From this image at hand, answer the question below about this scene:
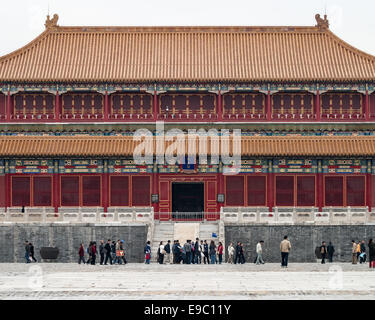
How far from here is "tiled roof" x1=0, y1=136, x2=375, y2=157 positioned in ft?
168

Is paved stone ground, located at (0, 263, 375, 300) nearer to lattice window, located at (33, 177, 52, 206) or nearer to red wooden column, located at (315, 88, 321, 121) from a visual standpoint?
lattice window, located at (33, 177, 52, 206)

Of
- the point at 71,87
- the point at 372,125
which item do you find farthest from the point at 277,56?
the point at 71,87

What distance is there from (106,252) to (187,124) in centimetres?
1520

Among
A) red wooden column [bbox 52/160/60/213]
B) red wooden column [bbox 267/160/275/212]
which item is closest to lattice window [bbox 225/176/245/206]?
red wooden column [bbox 267/160/275/212]

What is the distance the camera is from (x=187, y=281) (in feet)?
108

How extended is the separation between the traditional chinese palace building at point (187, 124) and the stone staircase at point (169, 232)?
3382mm

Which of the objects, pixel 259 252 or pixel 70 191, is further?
pixel 70 191

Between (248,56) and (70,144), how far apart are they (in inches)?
543

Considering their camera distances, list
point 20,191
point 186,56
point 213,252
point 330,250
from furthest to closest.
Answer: point 186,56 < point 20,191 < point 330,250 < point 213,252

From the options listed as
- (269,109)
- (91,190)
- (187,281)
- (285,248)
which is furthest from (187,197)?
(187,281)

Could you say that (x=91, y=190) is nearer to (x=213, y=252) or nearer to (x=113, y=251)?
(x=113, y=251)

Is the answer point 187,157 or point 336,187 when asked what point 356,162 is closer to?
point 336,187

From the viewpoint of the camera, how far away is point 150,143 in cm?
5184

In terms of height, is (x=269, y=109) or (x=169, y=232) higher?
(x=269, y=109)
